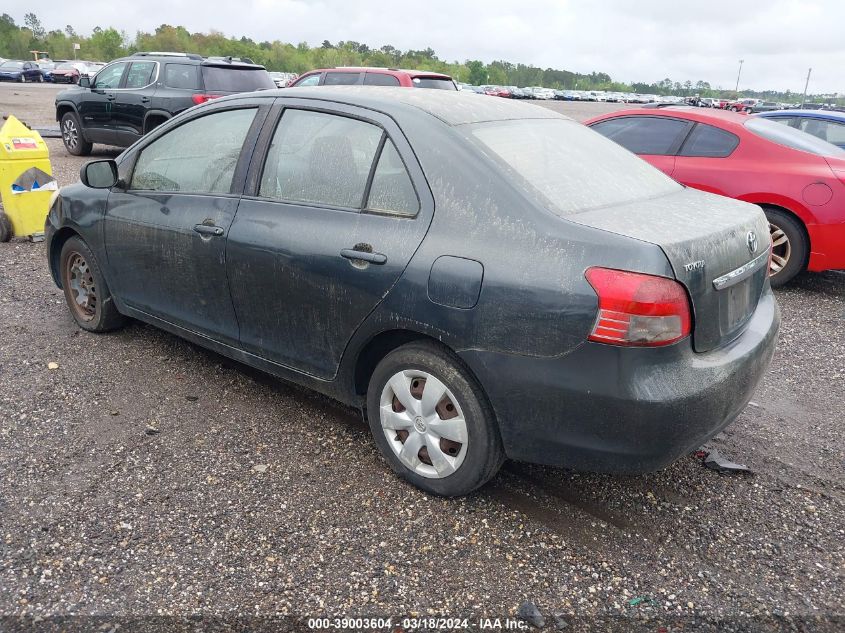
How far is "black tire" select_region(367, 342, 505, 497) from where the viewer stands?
282 centimetres

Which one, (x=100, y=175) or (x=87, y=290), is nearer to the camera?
(x=100, y=175)

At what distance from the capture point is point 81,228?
4547 mm

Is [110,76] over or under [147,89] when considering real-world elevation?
over

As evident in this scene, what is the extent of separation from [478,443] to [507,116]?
1.62 metres

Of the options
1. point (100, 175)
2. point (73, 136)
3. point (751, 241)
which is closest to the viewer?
point (751, 241)

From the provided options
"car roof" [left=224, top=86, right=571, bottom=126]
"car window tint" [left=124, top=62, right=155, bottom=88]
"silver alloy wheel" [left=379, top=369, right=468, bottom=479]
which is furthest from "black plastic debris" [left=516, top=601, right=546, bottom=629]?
"car window tint" [left=124, top=62, right=155, bottom=88]

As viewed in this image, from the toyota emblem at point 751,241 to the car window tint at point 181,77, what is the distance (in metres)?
10.8

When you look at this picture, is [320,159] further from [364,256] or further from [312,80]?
[312,80]

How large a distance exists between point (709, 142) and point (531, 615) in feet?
18.2

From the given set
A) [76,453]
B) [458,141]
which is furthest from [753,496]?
[76,453]

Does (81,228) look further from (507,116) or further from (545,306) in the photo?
(545,306)

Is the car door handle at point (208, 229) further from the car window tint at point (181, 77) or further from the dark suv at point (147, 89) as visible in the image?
the car window tint at point (181, 77)

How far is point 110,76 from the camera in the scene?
12617 mm

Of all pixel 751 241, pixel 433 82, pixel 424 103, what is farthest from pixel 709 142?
pixel 433 82
